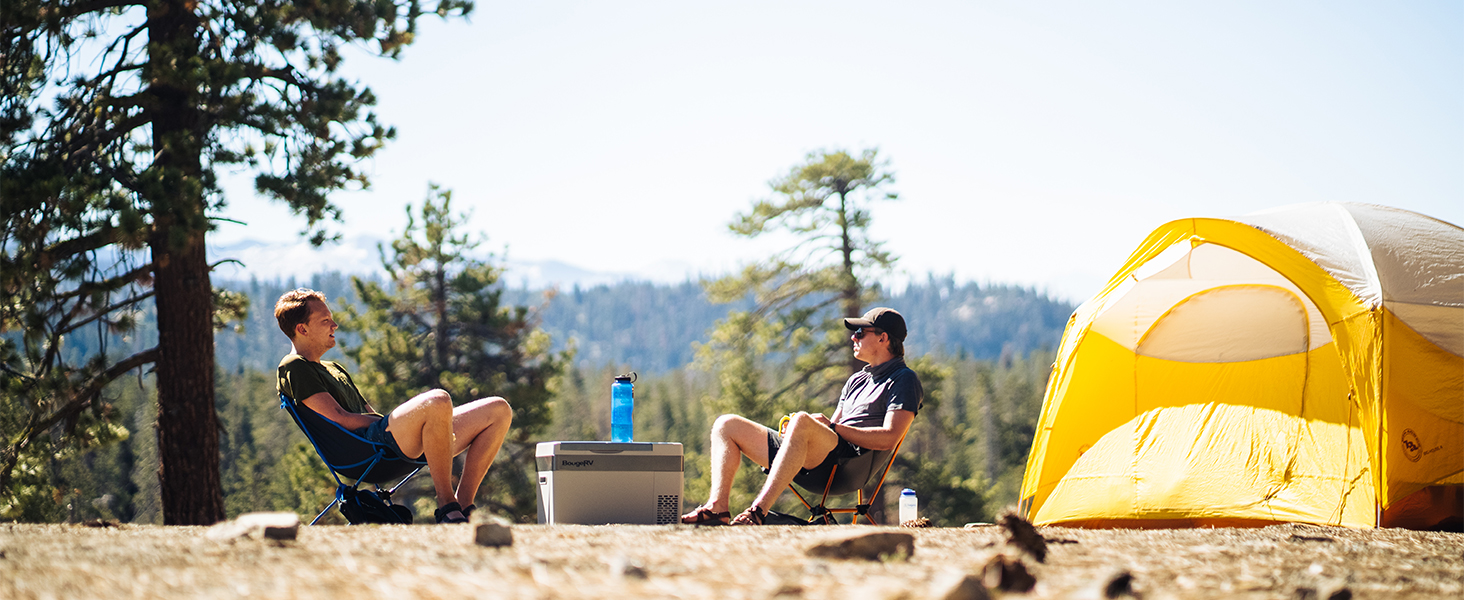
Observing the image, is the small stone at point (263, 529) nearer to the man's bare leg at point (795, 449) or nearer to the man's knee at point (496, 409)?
the man's knee at point (496, 409)

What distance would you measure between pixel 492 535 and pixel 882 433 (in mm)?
2215

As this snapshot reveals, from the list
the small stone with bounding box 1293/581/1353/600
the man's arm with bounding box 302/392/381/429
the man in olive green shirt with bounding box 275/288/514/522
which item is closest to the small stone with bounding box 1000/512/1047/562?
the small stone with bounding box 1293/581/1353/600

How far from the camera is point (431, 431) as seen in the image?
3957 mm

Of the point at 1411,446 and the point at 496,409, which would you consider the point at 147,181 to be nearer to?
the point at 496,409

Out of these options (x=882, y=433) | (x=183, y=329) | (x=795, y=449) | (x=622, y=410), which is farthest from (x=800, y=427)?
(x=183, y=329)

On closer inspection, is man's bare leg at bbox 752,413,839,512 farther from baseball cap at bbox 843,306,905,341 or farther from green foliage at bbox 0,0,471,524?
green foliage at bbox 0,0,471,524

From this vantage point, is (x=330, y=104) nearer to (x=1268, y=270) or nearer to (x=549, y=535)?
(x=549, y=535)

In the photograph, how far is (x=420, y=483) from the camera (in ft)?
65.3

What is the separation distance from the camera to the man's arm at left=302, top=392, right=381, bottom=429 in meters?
4.02

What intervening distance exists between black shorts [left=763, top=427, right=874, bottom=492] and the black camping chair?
1.57 meters

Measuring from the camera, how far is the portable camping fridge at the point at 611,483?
4.26 meters

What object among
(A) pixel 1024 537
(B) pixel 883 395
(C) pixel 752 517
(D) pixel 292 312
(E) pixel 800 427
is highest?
(D) pixel 292 312

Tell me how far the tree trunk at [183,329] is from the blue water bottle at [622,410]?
290cm

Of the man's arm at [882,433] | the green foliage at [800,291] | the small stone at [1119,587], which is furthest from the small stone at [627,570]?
the green foliage at [800,291]
